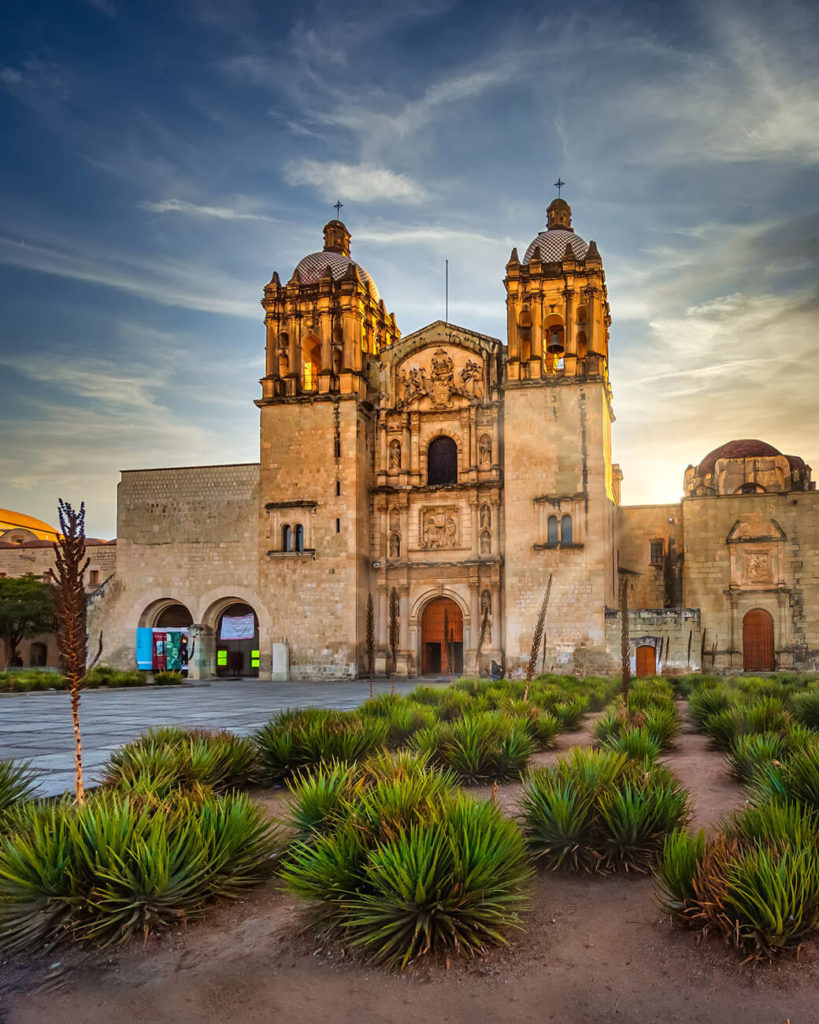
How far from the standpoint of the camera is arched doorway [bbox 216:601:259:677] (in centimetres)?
3091

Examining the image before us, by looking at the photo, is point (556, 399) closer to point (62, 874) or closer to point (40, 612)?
point (40, 612)

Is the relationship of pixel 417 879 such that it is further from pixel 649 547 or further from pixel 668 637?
pixel 649 547

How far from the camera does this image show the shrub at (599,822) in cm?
520

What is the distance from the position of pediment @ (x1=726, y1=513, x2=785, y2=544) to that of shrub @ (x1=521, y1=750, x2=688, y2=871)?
25.7 metres

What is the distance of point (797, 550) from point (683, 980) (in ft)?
91.5

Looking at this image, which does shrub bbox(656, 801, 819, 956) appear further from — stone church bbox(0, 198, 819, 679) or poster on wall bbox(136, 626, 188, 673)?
poster on wall bbox(136, 626, 188, 673)

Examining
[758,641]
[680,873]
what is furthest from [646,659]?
[680,873]

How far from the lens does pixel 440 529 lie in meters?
29.8

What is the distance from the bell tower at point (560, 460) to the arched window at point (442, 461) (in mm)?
2438

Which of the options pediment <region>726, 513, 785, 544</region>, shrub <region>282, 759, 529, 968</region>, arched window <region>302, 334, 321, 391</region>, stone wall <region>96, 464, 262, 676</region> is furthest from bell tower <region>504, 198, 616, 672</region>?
shrub <region>282, 759, 529, 968</region>

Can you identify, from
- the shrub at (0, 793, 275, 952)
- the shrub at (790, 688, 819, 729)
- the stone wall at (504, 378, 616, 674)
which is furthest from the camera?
the stone wall at (504, 378, 616, 674)

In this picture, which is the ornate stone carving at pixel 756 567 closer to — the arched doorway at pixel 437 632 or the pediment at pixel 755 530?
the pediment at pixel 755 530

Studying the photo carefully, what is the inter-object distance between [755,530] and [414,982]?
28.4 metres

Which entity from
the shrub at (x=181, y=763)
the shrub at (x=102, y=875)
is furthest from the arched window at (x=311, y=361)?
the shrub at (x=102, y=875)
